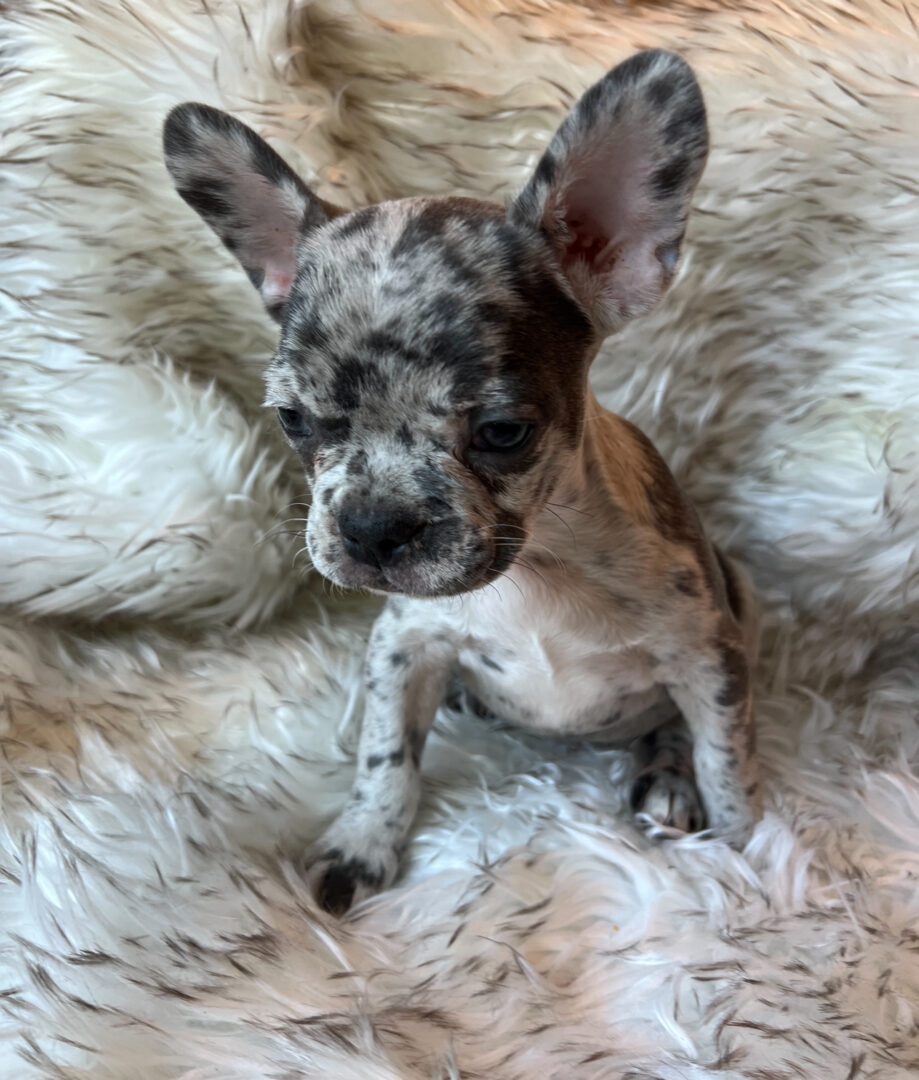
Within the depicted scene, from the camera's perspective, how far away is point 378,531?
3.47 feet

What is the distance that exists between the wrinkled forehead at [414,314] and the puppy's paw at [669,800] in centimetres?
66

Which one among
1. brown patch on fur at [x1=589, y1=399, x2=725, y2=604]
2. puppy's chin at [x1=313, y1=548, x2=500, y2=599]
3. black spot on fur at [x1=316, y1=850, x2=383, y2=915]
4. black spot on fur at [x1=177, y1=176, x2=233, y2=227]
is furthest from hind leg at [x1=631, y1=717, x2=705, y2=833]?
black spot on fur at [x1=177, y1=176, x2=233, y2=227]

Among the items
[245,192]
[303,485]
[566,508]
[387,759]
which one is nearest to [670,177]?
[566,508]

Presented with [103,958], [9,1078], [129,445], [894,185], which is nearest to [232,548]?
[129,445]

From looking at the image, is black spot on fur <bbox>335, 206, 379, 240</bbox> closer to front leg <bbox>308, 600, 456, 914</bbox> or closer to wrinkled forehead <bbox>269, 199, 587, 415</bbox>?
wrinkled forehead <bbox>269, 199, 587, 415</bbox>

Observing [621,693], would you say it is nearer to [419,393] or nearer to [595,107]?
[419,393]

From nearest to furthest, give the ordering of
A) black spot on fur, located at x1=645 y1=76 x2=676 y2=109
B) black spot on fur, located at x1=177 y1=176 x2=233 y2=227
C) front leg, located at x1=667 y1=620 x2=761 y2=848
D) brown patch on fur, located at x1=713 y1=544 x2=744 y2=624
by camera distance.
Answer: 1. black spot on fur, located at x1=645 y1=76 x2=676 y2=109
2. black spot on fur, located at x1=177 y1=176 x2=233 y2=227
3. front leg, located at x1=667 y1=620 x2=761 y2=848
4. brown patch on fur, located at x1=713 y1=544 x2=744 y2=624

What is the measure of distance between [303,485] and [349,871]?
0.69 metres

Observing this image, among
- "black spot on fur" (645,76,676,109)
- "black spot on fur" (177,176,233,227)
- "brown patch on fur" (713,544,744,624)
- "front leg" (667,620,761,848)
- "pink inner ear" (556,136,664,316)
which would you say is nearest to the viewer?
"black spot on fur" (645,76,676,109)

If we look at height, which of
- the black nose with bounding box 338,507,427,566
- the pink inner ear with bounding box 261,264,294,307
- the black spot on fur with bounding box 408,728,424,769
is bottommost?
the black spot on fur with bounding box 408,728,424,769

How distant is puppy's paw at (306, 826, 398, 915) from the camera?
4.45ft

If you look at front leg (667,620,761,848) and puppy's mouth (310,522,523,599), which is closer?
puppy's mouth (310,522,523,599)

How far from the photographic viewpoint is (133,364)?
1.63m

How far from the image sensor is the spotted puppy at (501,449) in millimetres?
1058
